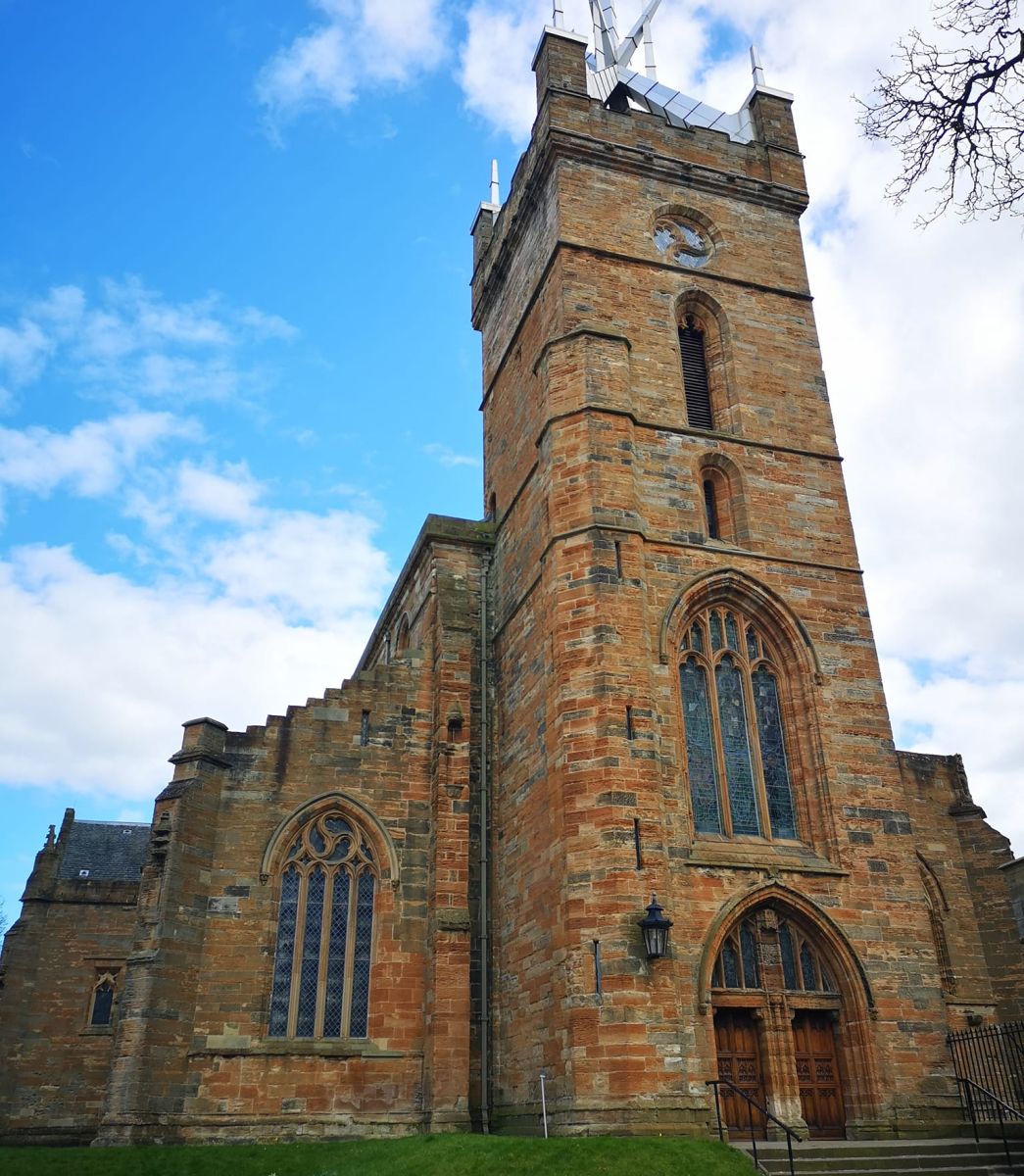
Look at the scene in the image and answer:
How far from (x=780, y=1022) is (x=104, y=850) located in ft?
91.5

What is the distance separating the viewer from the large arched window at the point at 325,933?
18203 millimetres

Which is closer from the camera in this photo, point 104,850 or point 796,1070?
point 796,1070

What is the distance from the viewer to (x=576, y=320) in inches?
821

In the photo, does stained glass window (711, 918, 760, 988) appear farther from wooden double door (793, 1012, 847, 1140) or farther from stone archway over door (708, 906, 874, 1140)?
wooden double door (793, 1012, 847, 1140)

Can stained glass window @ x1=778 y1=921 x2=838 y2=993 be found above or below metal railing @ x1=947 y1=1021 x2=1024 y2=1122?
above

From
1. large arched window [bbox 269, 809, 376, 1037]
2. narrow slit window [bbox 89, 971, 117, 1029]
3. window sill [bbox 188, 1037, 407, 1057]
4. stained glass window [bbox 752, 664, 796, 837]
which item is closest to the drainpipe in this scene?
window sill [bbox 188, 1037, 407, 1057]

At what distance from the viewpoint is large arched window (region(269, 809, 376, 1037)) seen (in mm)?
18203

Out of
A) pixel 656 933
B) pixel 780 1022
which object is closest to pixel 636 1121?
pixel 656 933

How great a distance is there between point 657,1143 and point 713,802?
5774mm

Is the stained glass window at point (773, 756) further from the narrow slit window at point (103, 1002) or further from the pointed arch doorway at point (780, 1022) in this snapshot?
the narrow slit window at point (103, 1002)

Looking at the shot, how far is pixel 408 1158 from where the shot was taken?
45.8 feet

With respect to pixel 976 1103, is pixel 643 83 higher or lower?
higher

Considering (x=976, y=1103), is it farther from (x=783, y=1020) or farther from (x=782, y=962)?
(x=782, y=962)

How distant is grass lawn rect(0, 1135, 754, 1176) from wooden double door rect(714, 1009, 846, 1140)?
7.86ft
